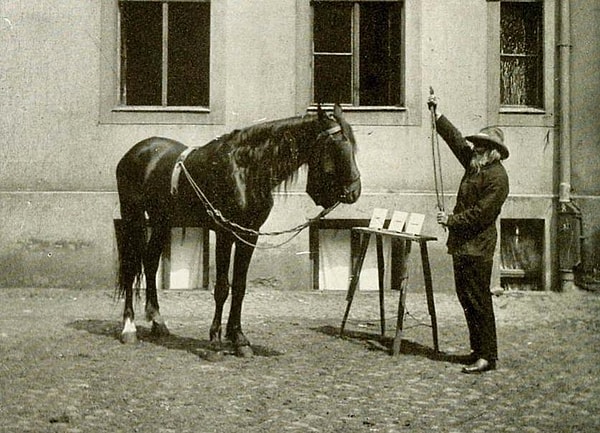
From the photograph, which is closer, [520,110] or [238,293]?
[238,293]

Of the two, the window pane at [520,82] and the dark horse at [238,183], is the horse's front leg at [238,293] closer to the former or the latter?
the dark horse at [238,183]

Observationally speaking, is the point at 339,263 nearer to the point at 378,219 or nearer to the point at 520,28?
the point at 378,219

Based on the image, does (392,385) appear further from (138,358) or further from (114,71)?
(114,71)

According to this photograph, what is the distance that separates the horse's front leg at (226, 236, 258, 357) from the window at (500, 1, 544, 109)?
6629mm

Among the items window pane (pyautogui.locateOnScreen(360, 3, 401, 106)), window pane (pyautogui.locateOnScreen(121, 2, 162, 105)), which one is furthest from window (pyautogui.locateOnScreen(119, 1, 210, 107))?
window pane (pyautogui.locateOnScreen(360, 3, 401, 106))

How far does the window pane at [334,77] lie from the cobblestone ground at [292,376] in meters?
3.48

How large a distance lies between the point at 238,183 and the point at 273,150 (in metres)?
0.46

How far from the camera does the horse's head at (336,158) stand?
24.9ft

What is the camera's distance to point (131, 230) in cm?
896

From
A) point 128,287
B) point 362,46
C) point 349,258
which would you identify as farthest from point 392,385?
point 362,46

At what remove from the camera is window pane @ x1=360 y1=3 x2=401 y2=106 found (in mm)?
12820

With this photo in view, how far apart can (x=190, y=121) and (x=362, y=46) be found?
2.79m

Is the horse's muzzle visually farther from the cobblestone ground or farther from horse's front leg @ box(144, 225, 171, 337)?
horse's front leg @ box(144, 225, 171, 337)

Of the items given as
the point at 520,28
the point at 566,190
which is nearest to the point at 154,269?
the point at 566,190
